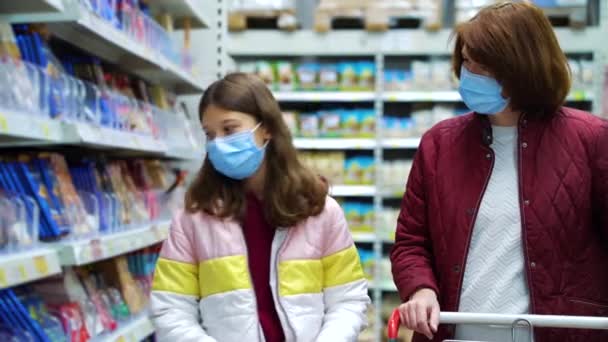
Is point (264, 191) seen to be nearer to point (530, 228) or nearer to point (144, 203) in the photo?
point (530, 228)

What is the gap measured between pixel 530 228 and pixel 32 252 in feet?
4.06

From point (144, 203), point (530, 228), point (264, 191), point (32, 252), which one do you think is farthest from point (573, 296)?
Result: point (144, 203)

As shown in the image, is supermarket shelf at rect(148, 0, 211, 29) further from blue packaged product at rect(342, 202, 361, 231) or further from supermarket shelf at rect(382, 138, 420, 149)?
blue packaged product at rect(342, 202, 361, 231)

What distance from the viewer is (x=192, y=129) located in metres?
3.79

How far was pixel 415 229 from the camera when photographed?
62.0 inches

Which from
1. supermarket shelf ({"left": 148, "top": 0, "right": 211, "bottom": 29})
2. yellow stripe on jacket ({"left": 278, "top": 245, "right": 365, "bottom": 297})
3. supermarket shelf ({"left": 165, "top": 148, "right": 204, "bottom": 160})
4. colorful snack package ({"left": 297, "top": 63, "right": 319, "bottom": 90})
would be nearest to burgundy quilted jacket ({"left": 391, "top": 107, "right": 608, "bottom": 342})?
yellow stripe on jacket ({"left": 278, "top": 245, "right": 365, "bottom": 297})

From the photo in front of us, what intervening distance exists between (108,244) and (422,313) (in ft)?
4.33

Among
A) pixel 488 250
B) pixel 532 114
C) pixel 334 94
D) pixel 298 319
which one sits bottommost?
pixel 334 94

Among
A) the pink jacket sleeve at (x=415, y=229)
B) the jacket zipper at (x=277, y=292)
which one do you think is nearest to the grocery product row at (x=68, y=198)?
the jacket zipper at (x=277, y=292)

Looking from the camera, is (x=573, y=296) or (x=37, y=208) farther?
(x=37, y=208)

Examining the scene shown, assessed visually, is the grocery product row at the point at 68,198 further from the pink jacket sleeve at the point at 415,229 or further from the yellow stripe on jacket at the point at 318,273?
the pink jacket sleeve at the point at 415,229

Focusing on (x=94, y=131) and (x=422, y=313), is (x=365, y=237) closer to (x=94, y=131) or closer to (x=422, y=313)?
(x=94, y=131)

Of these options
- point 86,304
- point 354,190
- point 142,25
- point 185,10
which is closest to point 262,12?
point 354,190

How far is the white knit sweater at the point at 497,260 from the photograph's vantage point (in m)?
1.44
